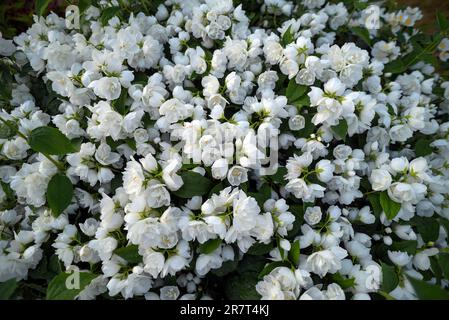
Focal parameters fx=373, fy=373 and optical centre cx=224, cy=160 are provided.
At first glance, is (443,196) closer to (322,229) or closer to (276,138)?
(322,229)

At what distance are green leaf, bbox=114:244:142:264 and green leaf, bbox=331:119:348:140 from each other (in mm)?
824

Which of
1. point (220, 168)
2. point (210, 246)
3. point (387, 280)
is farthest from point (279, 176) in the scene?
point (387, 280)

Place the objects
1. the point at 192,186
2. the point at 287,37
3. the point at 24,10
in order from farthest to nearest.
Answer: the point at 24,10 < the point at 287,37 < the point at 192,186

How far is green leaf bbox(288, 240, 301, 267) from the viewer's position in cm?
123

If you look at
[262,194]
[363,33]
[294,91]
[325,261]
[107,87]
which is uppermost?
[363,33]

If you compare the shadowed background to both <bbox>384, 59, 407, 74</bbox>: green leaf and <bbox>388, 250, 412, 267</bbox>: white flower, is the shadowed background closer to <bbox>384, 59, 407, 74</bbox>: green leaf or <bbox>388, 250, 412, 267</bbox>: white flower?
<bbox>384, 59, 407, 74</bbox>: green leaf

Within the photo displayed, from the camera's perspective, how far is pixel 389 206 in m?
1.34

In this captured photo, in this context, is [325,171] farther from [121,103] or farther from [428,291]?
[121,103]

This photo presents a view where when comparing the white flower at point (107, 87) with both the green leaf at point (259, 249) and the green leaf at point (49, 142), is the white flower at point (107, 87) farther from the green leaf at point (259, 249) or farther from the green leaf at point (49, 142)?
the green leaf at point (259, 249)

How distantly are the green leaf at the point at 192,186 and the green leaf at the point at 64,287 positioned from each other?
1.30ft

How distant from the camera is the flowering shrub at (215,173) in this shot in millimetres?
1216

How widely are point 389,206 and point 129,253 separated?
3.02 feet

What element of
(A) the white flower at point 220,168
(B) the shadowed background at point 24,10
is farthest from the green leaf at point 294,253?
(B) the shadowed background at point 24,10

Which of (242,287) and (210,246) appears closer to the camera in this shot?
(210,246)
